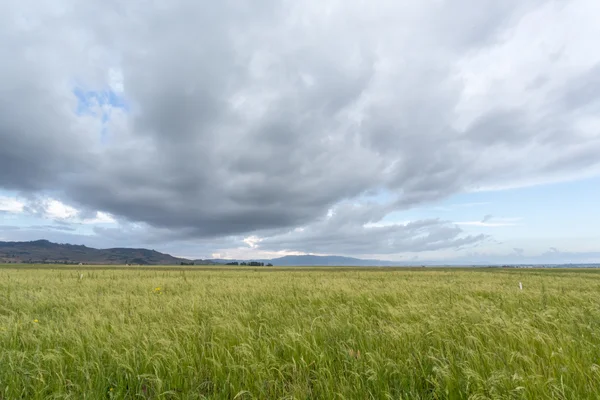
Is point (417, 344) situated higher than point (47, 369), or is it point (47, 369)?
point (417, 344)

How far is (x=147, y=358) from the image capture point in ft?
14.0

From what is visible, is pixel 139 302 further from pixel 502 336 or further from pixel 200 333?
pixel 502 336

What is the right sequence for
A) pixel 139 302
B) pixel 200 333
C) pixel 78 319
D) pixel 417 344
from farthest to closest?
pixel 139 302
pixel 78 319
pixel 200 333
pixel 417 344

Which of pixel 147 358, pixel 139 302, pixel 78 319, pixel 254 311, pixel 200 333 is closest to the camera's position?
pixel 147 358

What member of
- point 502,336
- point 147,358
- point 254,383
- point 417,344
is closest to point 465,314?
point 502,336

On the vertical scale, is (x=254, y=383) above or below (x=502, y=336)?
below

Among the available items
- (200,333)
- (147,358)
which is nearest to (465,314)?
(200,333)

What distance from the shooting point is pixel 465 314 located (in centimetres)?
Result: 634

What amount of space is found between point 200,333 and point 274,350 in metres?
1.66

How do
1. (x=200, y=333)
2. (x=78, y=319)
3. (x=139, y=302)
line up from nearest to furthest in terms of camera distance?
(x=200, y=333), (x=78, y=319), (x=139, y=302)

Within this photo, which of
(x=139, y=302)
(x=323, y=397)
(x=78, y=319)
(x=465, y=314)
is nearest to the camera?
(x=323, y=397)

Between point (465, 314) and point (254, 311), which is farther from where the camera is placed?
point (254, 311)

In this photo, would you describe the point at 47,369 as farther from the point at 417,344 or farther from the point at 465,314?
the point at 465,314

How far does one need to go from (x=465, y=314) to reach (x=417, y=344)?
2.46 m
